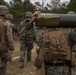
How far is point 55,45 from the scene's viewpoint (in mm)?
5785

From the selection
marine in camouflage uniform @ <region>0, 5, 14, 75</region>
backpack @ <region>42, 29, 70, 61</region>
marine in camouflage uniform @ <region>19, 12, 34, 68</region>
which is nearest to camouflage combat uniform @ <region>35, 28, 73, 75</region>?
backpack @ <region>42, 29, 70, 61</region>

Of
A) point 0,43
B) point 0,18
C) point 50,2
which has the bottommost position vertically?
point 50,2

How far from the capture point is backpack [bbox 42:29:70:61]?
19.0 ft

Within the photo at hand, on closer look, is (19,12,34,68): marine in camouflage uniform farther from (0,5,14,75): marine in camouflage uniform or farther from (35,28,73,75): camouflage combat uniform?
(35,28,73,75): camouflage combat uniform

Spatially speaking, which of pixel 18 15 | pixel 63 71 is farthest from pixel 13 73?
pixel 18 15

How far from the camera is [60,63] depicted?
19.7ft

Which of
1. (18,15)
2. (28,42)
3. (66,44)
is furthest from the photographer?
(18,15)

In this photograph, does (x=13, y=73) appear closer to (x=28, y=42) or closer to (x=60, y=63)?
(x=28, y=42)

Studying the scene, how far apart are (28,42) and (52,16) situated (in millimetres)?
6476

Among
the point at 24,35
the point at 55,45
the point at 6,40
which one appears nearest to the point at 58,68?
the point at 55,45

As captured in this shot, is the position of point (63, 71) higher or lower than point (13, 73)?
higher

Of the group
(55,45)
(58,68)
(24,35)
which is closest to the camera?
(55,45)

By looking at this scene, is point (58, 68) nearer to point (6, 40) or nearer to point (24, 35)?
point (6, 40)

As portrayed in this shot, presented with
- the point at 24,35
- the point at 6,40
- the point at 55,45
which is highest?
the point at 55,45
